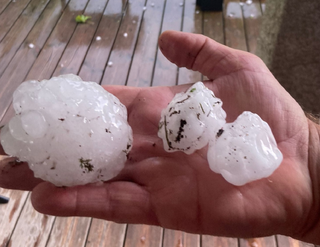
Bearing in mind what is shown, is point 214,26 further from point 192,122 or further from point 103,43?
point 192,122

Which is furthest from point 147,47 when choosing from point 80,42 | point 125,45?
point 80,42

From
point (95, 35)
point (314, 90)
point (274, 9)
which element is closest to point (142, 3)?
point (95, 35)

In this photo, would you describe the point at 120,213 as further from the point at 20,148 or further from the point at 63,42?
the point at 63,42

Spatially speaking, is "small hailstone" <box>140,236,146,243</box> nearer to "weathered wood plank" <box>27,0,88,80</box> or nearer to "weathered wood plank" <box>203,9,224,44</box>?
"weathered wood plank" <box>27,0,88,80</box>

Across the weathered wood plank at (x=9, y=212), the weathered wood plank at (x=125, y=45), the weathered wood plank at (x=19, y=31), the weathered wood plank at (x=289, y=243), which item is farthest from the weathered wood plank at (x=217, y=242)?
the weathered wood plank at (x=19, y=31)

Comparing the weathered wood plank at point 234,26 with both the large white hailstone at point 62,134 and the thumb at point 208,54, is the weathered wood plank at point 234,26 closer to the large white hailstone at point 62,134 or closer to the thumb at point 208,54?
the thumb at point 208,54

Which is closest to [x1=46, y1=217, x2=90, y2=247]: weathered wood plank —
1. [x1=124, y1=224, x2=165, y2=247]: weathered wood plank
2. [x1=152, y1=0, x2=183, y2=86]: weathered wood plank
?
[x1=124, y1=224, x2=165, y2=247]: weathered wood plank
